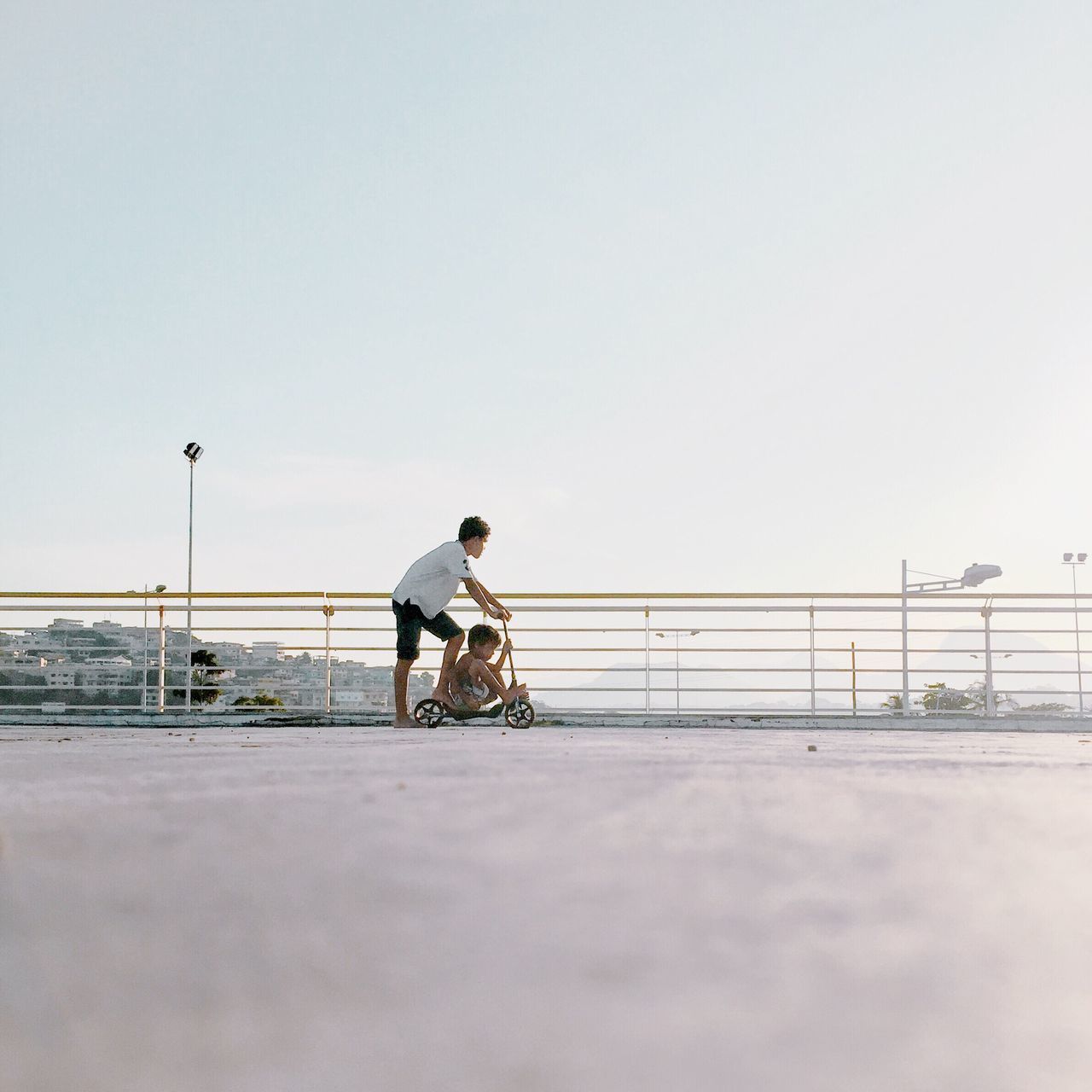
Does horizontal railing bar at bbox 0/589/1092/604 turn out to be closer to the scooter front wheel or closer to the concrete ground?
the scooter front wheel

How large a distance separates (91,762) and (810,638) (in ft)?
23.8

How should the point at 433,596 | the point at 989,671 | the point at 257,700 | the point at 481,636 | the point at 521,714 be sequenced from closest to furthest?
the point at 433,596 < the point at 481,636 < the point at 521,714 < the point at 989,671 < the point at 257,700

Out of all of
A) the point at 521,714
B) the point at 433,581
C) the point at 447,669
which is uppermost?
the point at 433,581

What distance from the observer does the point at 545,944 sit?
908mm

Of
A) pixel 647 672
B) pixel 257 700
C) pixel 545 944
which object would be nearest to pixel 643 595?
pixel 647 672

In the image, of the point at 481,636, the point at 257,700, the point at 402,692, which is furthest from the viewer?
the point at 257,700

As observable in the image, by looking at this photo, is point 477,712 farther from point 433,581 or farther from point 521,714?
point 433,581

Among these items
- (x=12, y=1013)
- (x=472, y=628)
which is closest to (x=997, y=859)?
(x=12, y=1013)

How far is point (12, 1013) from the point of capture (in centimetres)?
74

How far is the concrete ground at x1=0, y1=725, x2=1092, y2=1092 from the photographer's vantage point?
618 mm

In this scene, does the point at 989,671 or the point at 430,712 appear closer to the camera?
the point at 430,712

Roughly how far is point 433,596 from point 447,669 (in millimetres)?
554

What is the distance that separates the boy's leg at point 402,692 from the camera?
7.37 metres

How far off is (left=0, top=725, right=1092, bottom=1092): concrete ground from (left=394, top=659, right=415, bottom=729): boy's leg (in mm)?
5318
